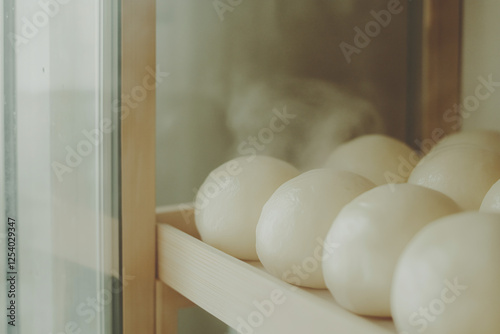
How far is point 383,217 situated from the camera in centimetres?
61

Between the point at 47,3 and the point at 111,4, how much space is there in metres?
0.10

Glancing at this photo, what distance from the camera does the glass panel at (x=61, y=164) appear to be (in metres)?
0.84

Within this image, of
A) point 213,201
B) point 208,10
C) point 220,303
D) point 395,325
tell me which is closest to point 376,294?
point 395,325

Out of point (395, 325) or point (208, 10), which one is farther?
point (208, 10)

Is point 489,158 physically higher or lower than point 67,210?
higher

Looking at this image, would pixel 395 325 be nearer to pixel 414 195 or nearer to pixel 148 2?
pixel 414 195
